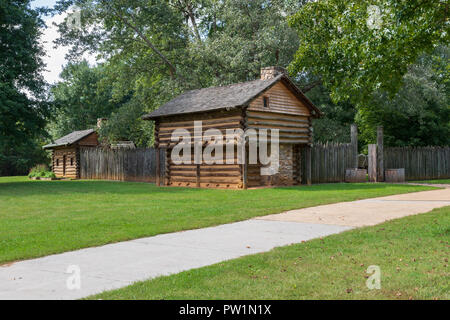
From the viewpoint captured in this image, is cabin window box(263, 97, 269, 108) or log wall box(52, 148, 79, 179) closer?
cabin window box(263, 97, 269, 108)

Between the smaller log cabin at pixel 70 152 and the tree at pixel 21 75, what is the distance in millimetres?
9570

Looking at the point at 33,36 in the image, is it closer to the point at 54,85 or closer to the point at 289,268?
the point at 54,85

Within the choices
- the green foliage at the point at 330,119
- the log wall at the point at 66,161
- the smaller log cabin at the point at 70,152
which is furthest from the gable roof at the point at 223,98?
the log wall at the point at 66,161

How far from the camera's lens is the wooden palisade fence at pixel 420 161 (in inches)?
1121

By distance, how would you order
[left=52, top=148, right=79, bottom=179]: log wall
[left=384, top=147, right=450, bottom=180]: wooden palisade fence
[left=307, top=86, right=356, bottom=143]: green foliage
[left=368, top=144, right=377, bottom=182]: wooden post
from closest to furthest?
[left=368, top=144, right=377, bottom=182]: wooden post, [left=384, top=147, right=450, bottom=180]: wooden palisade fence, [left=307, top=86, right=356, bottom=143]: green foliage, [left=52, top=148, right=79, bottom=179]: log wall

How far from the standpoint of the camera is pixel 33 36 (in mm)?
29812

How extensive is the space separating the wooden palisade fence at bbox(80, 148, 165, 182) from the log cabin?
2.26 metres

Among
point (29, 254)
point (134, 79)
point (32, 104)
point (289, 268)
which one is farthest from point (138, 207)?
point (134, 79)

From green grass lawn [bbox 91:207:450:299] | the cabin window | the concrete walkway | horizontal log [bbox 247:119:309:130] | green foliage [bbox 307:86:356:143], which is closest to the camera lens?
green grass lawn [bbox 91:207:450:299]

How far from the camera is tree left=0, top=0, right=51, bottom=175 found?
27.4m

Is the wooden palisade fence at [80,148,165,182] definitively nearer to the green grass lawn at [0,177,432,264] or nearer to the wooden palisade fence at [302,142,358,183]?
the wooden palisade fence at [302,142,358,183]

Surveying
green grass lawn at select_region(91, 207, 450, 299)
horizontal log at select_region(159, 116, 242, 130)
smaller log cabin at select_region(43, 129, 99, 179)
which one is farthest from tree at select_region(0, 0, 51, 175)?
green grass lawn at select_region(91, 207, 450, 299)

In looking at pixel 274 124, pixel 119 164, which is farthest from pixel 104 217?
pixel 119 164

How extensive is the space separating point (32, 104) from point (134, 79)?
11614mm
